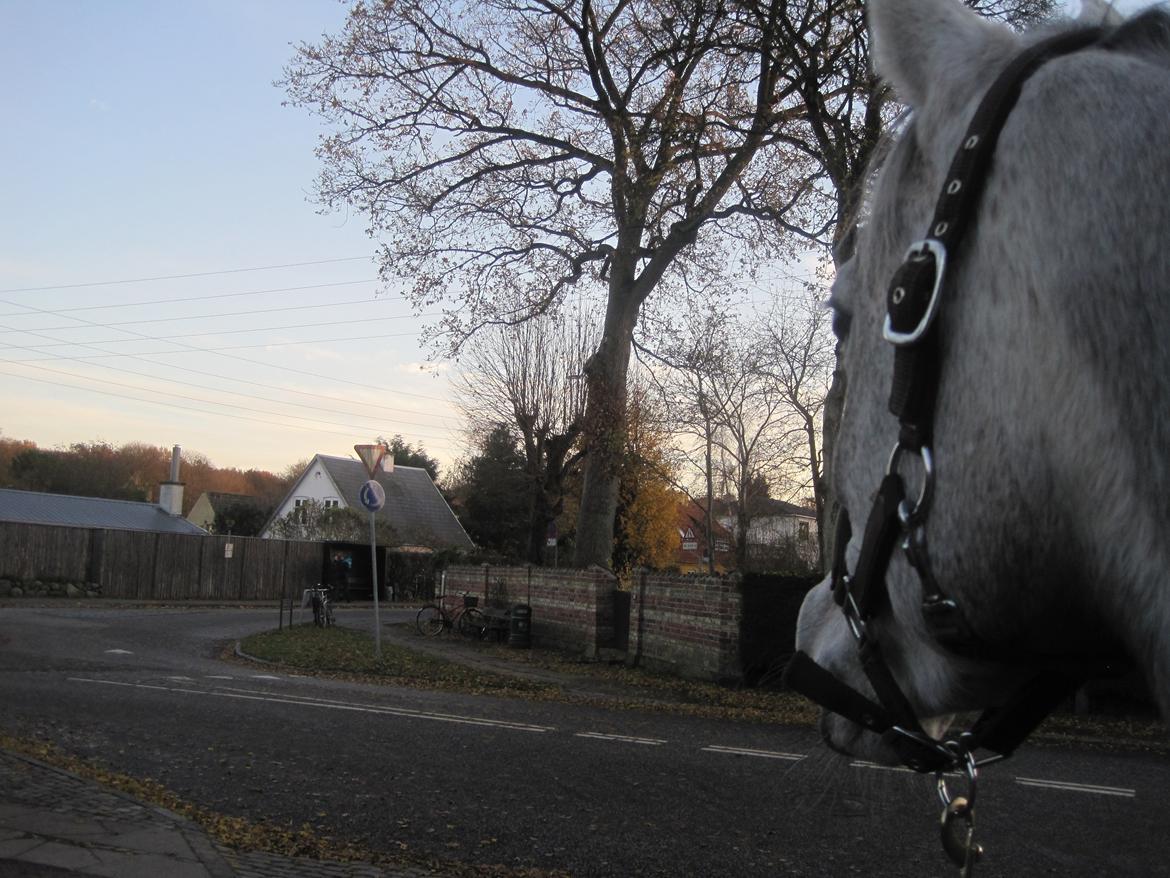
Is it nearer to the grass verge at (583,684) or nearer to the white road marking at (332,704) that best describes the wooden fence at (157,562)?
the grass verge at (583,684)

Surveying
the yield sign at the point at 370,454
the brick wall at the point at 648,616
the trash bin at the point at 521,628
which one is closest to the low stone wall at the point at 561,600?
the brick wall at the point at 648,616

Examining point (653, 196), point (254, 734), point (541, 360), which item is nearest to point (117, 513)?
point (541, 360)

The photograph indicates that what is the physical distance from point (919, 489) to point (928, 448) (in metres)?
0.04

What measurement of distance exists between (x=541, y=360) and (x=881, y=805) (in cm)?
2926

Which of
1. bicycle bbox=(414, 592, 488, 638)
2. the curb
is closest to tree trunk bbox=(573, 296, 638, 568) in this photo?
bicycle bbox=(414, 592, 488, 638)

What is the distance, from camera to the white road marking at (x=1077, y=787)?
8.07m

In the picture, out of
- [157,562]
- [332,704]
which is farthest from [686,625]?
[157,562]

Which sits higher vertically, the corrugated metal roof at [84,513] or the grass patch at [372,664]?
the corrugated metal roof at [84,513]

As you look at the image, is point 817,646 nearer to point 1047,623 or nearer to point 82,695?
point 1047,623

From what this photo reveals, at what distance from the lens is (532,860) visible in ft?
18.7

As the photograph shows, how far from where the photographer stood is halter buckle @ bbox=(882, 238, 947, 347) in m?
0.92

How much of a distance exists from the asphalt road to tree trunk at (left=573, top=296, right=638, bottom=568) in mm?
9134

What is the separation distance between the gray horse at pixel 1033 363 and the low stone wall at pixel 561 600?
61.1ft

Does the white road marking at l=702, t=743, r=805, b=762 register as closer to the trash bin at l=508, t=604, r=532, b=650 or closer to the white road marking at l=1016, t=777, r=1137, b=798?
the white road marking at l=1016, t=777, r=1137, b=798
